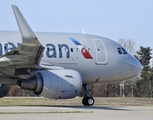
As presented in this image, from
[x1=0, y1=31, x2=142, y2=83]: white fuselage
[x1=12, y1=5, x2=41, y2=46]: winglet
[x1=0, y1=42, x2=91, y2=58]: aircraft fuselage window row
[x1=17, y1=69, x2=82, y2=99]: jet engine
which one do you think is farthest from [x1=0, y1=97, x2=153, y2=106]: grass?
[x1=12, y1=5, x2=41, y2=46]: winglet

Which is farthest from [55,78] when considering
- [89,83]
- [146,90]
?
[146,90]

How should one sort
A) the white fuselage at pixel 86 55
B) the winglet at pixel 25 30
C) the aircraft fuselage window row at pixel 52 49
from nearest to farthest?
1. the winglet at pixel 25 30
2. the aircraft fuselage window row at pixel 52 49
3. the white fuselage at pixel 86 55

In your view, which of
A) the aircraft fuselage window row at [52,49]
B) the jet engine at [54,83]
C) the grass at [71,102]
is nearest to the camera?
the jet engine at [54,83]

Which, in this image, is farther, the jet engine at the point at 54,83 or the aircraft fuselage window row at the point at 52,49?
the aircraft fuselage window row at the point at 52,49

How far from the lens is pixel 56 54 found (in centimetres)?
2730

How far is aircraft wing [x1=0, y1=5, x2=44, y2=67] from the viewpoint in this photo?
22016mm

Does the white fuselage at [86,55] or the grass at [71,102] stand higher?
the white fuselage at [86,55]

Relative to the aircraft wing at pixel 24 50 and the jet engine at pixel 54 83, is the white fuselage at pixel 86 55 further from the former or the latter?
the aircraft wing at pixel 24 50

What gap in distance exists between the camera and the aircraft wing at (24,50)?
22016 mm

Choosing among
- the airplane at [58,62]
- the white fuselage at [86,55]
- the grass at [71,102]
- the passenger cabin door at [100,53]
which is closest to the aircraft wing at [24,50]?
the airplane at [58,62]

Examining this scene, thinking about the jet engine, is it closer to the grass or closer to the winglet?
the winglet

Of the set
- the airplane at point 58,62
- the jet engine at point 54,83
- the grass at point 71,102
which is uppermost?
the airplane at point 58,62

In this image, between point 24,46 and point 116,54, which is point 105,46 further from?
point 24,46

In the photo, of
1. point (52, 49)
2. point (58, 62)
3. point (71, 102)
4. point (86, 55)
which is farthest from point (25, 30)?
point (71, 102)
